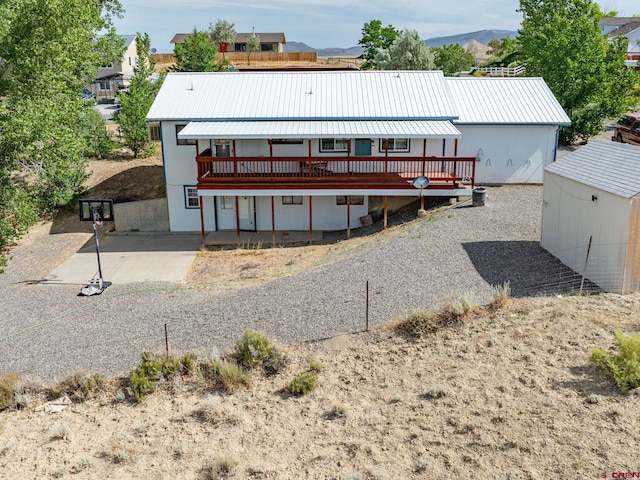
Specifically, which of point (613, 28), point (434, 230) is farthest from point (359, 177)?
point (613, 28)

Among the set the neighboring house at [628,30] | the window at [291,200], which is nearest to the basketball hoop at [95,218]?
the window at [291,200]

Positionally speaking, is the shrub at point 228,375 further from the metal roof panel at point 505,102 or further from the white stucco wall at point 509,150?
the white stucco wall at point 509,150

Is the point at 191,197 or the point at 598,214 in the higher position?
the point at 598,214

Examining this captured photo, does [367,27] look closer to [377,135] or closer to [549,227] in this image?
[377,135]

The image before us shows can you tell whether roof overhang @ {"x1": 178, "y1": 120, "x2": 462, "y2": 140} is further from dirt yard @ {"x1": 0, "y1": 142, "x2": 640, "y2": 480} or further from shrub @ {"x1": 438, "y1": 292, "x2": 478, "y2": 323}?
dirt yard @ {"x1": 0, "y1": 142, "x2": 640, "y2": 480}

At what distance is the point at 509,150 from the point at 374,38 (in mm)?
37120

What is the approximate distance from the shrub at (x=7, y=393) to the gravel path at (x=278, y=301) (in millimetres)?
704

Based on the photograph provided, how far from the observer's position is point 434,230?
1981cm

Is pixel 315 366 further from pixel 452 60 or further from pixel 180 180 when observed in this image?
pixel 452 60

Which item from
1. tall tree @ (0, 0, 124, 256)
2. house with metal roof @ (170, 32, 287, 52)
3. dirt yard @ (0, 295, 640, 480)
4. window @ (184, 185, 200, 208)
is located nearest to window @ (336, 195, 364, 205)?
window @ (184, 185, 200, 208)

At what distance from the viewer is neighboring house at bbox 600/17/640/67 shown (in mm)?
67750

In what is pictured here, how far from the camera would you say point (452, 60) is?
196 ft

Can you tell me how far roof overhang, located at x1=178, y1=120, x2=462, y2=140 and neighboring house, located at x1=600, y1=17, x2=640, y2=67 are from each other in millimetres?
50992

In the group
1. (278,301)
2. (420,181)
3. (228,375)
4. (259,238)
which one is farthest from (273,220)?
(228,375)
